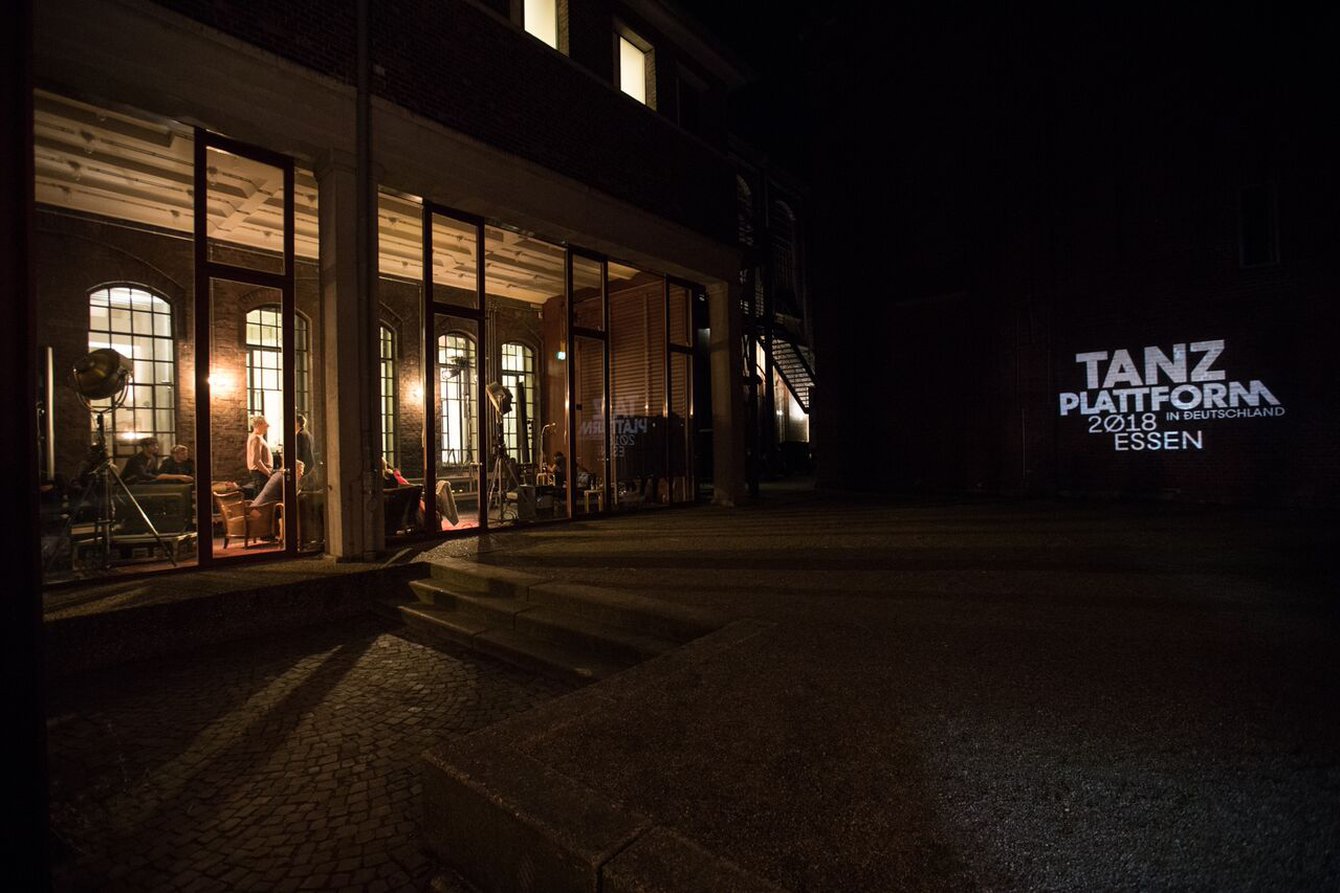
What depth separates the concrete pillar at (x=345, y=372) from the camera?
6629 millimetres

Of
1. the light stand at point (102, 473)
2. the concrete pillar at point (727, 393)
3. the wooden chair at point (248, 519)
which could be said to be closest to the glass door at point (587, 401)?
the concrete pillar at point (727, 393)

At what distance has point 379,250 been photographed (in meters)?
11.1

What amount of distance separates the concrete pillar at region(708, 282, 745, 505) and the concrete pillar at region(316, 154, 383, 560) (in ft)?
22.7

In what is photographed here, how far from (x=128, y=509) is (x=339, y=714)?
463cm

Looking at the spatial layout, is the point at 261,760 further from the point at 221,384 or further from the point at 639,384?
the point at 221,384

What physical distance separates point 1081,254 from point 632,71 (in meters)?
9.39

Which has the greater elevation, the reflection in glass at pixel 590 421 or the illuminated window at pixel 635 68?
the illuminated window at pixel 635 68

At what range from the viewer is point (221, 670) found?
472 centimetres

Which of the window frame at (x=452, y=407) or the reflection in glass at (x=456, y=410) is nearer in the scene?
the reflection in glass at (x=456, y=410)

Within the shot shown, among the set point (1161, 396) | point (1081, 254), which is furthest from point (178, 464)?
point (1161, 396)

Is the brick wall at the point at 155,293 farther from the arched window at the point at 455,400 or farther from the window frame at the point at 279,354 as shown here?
the arched window at the point at 455,400

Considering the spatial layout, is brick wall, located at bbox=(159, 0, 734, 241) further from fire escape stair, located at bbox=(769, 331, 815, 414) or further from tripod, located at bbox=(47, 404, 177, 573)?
fire escape stair, located at bbox=(769, 331, 815, 414)

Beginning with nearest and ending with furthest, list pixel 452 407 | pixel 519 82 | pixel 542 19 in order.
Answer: pixel 519 82 → pixel 542 19 → pixel 452 407

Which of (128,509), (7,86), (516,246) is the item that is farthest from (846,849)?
(516,246)
